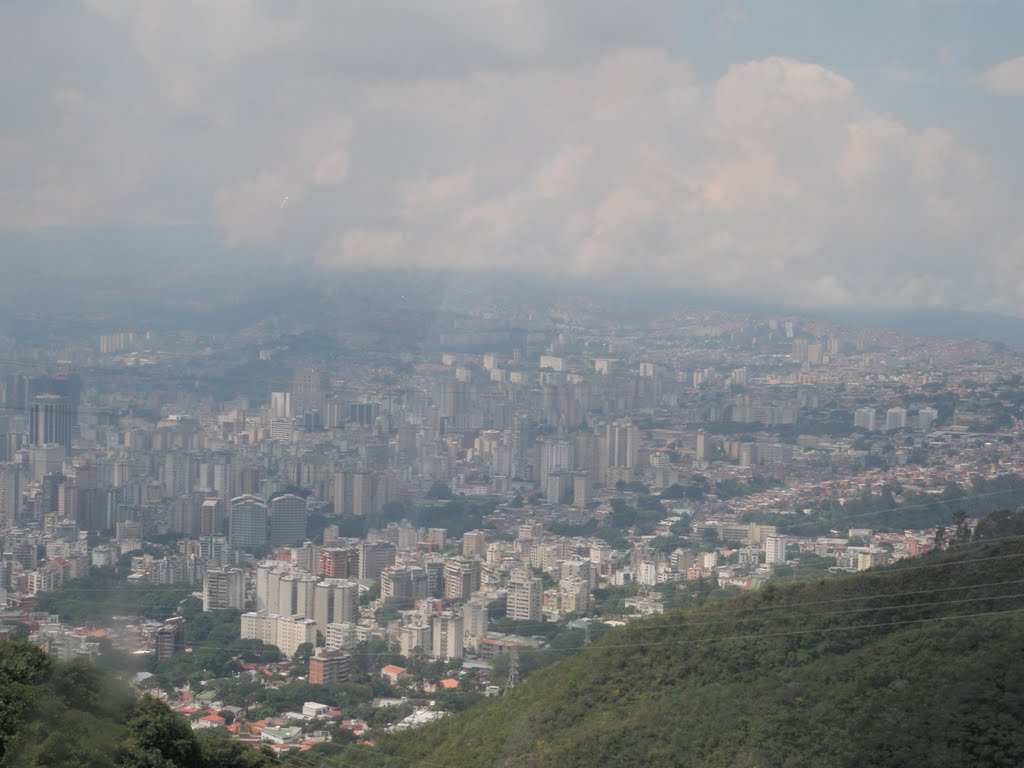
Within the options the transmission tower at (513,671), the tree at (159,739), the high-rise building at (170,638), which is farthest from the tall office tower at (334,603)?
the tree at (159,739)

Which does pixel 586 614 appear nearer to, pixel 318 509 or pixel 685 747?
pixel 318 509

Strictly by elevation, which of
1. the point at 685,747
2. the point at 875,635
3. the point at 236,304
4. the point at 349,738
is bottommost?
the point at 349,738

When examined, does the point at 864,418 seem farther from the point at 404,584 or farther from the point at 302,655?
the point at 302,655

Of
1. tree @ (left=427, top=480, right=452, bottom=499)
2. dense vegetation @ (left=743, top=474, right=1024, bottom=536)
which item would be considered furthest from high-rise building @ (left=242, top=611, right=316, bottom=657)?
dense vegetation @ (left=743, top=474, right=1024, bottom=536)

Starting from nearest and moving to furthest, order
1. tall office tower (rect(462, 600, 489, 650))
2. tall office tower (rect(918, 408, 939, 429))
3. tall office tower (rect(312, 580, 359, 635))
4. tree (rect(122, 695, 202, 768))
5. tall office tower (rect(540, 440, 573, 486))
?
1. tree (rect(122, 695, 202, 768))
2. tall office tower (rect(462, 600, 489, 650))
3. tall office tower (rect(312, 580, 359, 635))
4. tall office tower (rect(540, 440, 573, 486))
5. tall office tower (rect(918, 408, 939, 429))

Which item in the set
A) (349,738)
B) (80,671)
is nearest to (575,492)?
(349,738)

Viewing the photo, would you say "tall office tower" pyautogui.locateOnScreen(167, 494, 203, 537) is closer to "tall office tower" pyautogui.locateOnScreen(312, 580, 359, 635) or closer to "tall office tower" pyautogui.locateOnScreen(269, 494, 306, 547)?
"tall office tower" pyautogui.locateOnScreen(269, 494, 306, 547)

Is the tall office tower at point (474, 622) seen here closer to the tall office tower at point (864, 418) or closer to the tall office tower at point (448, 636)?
the tall office tower at point (448, 636)
